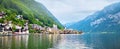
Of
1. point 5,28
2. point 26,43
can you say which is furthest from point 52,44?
point 5,28

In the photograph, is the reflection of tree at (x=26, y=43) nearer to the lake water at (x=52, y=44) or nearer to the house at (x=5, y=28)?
the lake water at (x=52, y=44)

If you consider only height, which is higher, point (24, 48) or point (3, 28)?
point (3, 28)

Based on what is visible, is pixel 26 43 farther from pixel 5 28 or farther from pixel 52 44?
pixel 5 28

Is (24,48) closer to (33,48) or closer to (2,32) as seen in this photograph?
(33,48)

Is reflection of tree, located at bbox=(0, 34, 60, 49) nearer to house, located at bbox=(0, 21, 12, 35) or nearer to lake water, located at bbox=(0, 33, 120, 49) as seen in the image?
lake water, located at bbox=(0, 33, 120, 49)

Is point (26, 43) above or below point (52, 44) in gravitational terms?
above

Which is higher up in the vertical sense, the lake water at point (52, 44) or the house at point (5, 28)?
the house at point (5, 28)

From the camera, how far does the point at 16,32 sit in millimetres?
198125

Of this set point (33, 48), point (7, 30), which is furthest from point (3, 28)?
point (33, 48)

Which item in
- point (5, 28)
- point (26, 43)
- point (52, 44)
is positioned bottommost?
point (52, 44)

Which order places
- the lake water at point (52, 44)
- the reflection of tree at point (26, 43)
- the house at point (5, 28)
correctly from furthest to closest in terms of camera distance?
the house at point (5, 28) < the lake water at point (52, 44) < the reflection of tree at point (26, 43)

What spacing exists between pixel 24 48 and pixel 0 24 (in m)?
121

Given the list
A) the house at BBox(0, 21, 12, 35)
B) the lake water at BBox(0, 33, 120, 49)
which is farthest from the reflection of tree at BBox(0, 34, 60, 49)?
the house at BBox(0, 21, 12, 35)

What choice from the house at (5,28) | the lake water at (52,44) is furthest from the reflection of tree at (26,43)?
the house at (5,28)
